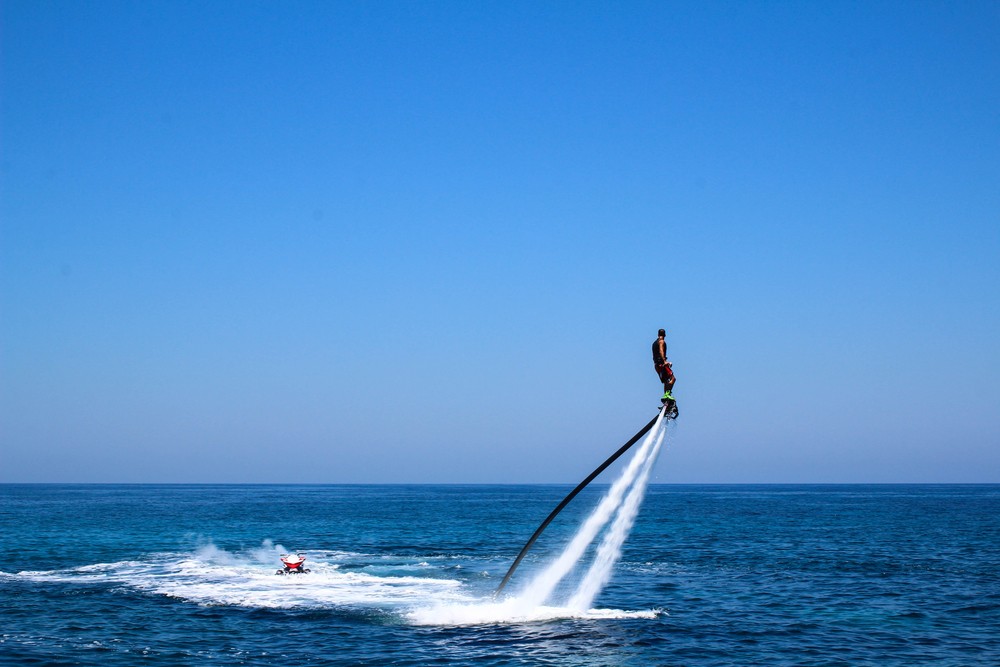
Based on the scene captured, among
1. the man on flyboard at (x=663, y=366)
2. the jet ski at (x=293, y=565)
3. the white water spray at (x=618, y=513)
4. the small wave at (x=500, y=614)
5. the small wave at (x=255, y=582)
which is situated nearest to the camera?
the man on flyboard at (x=663, y=366)

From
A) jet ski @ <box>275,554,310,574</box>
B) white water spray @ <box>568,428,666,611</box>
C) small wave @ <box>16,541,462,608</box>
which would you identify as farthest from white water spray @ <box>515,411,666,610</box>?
jet ski @ <box>275,554,310,574</box>

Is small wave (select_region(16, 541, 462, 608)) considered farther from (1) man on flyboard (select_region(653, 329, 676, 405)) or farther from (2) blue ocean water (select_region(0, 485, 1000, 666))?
(1) man on flyboard (select_region(653, 329, 676, 405))

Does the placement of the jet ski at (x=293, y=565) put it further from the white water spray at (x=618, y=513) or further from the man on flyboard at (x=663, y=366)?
the man on flyboard at (x=663, y=366)

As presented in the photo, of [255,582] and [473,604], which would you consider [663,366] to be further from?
[255,582]

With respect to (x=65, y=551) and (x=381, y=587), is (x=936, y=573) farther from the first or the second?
(x=65, y=551)

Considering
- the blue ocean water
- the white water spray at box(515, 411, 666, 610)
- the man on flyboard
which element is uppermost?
the man on flyboard

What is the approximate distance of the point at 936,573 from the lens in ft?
187

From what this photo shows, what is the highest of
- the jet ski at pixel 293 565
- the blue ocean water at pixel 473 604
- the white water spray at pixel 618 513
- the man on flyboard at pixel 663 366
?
the man on flyboard at pixel 663 366

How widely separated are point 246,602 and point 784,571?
34.6m

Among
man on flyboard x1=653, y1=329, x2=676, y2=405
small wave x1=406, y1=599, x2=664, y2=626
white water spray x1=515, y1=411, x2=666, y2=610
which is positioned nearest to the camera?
man on flyboard x1=653, y1=329, x2=676, y2=405

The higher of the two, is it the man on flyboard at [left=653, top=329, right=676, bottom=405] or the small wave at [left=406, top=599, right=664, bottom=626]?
the man on flyboard at [left=653, top=329, right=676, bottom=405]

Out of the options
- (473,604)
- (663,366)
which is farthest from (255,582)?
(663,366)

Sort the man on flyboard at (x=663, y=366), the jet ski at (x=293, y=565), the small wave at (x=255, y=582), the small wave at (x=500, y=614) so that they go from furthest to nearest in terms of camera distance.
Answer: the jet ski at (x=293, y=565), the small wave at (x=255, y=582), the small wave at (x=500, y=614), the man on flyboard at (x=663, y=366)

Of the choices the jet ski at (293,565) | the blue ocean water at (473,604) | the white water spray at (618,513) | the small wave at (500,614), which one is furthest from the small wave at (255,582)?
the white water spray at (618,513)
